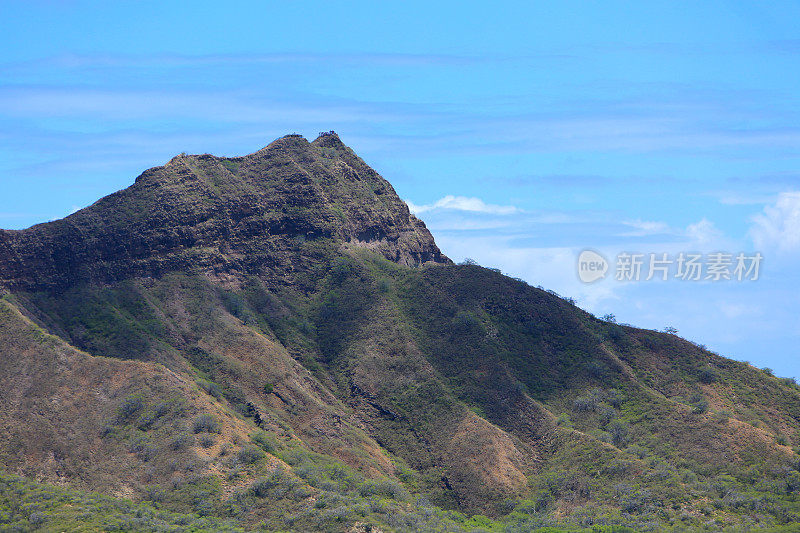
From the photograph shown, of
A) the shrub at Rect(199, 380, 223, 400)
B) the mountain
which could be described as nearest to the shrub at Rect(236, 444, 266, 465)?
the mountain

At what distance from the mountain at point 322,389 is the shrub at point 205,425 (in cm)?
22

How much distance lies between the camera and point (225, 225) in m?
101

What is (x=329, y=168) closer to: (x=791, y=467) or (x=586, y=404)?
(x=586, y=404)

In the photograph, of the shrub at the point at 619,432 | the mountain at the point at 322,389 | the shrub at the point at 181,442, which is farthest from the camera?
the shrub at the point at 619,432

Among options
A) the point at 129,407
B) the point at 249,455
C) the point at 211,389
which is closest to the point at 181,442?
the point at 249,455

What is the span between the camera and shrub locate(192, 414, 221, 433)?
7350cm

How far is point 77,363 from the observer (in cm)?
7688

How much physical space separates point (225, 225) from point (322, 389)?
22796mm

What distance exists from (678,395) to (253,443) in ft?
133

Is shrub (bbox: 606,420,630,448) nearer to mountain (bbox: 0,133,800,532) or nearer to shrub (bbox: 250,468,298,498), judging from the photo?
mountain (bbox: 0,133,800,532)

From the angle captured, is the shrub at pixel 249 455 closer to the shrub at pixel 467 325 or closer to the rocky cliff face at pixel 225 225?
the rocky cliff face at pixel 225 225

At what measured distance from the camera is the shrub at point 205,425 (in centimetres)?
7350

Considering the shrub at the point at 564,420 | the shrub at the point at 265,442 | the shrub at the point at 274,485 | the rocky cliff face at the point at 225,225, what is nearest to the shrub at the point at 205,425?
the shrub at the point at 265,442

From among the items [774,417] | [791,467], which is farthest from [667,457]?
[774,417]
